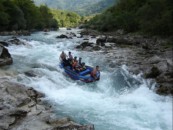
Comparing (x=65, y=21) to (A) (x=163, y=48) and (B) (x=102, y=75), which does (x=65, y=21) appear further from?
(B) (x=102, y=75)

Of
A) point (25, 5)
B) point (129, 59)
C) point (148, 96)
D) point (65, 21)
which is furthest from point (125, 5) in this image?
point (65, 21)

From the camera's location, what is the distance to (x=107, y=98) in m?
18.5

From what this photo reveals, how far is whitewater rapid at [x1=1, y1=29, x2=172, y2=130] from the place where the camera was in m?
14.6

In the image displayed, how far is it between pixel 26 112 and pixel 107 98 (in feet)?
20.6

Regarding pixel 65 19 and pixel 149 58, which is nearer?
pixel 149 58

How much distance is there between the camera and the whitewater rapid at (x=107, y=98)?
14.6 metres

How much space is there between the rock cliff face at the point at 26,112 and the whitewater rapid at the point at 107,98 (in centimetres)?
101

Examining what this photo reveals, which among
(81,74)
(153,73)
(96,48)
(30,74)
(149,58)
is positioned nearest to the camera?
(30,74)

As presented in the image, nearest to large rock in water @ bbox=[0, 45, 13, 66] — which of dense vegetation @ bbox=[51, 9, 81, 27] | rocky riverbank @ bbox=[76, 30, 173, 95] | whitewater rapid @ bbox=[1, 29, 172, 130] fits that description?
whitewater rapid @ bbox=[1, 29, 172, 130]

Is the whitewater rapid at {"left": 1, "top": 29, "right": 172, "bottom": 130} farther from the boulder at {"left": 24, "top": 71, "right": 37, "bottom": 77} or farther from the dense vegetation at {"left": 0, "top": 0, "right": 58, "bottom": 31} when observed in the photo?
the dense vegetation at {"left": 0, "top": 0, "right": 58, "bottom": 31}

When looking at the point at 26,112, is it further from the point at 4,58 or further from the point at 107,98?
the point at 4,58

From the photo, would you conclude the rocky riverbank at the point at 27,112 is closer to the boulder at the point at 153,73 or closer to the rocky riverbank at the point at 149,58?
the rocky riverbank at the point at 149,58

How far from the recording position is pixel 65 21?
164250mm

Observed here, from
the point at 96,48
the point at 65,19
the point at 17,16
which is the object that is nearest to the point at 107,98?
the point at 96,48
